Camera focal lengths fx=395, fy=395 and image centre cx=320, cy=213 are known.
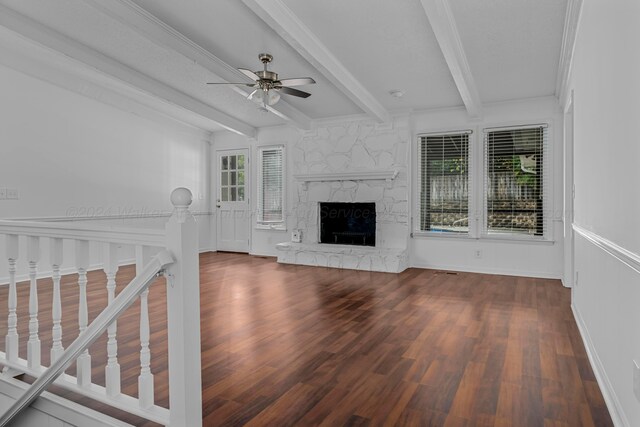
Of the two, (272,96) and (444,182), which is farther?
(444,182)

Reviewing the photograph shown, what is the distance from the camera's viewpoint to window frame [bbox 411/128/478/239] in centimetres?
615

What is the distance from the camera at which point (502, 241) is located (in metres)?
5.96

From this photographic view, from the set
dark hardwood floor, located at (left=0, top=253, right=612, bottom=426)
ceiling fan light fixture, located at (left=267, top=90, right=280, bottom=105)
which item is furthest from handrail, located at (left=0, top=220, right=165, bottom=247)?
ceiling fan light fixture, located at (left=267, top=90, right=280, bottom=105)

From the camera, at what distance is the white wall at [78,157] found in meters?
4.97

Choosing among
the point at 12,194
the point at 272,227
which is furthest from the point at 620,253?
the point at 272,227

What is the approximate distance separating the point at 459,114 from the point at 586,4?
11.5ft

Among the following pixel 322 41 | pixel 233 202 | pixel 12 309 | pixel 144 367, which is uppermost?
pixel 322 41

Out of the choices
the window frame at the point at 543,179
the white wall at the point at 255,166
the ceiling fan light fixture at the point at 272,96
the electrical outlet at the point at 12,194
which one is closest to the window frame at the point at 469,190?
the window frame at the point at 543,179

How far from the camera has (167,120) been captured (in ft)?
23.9

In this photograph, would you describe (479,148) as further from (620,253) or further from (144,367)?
(144,367)

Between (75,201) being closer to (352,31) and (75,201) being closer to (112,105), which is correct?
(112,105)

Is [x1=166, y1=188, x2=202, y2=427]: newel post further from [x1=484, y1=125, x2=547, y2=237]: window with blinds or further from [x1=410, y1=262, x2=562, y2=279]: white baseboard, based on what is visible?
[x1=484, y1=125, x2=547, y2=237]: window with blinds

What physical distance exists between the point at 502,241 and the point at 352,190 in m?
2.53

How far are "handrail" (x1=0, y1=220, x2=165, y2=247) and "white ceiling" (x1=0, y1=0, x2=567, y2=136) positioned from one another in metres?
2.10
